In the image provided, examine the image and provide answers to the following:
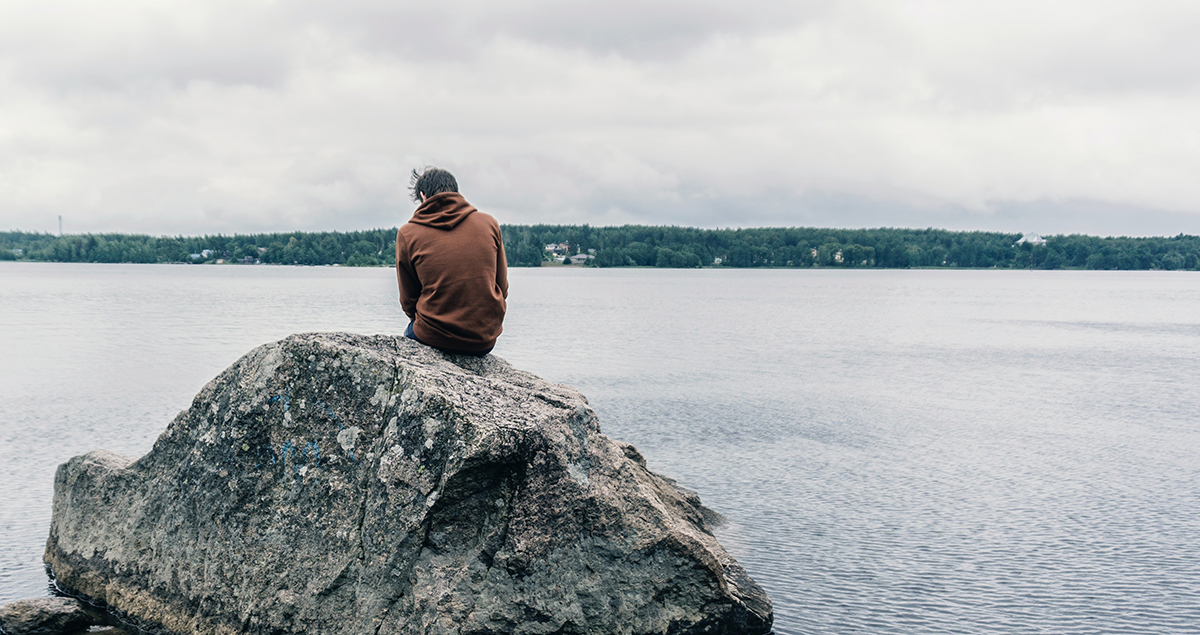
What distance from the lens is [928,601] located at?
841cm

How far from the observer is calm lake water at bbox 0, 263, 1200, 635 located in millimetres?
8695

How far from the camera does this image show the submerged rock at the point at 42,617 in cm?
726

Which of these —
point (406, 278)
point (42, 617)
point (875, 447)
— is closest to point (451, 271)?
point (406, 278)

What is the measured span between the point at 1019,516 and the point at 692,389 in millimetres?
11848

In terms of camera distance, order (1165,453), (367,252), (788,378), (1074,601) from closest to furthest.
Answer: (1074,601), (1165,453), (788,378), (367,252)

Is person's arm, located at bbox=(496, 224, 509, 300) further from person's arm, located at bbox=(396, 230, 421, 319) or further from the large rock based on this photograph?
the large rock

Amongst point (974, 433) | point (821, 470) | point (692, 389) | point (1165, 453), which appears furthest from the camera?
point (692, 389)

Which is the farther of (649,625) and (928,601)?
(928,601)

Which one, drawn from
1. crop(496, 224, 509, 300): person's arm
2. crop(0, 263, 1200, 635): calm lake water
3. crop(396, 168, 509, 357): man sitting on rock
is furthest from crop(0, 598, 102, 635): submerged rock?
crop(496, 224, 509, 300): person's arm

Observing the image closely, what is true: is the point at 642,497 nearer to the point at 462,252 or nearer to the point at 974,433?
the point at 462,252

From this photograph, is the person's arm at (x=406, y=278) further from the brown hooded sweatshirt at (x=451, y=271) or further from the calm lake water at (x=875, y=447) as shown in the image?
the calm lake water at (x=875, y=447)

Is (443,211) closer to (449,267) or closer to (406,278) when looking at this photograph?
(449,267)

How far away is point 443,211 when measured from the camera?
7406 mm

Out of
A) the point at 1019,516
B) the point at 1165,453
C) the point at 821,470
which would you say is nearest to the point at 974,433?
the point at 1165,453
